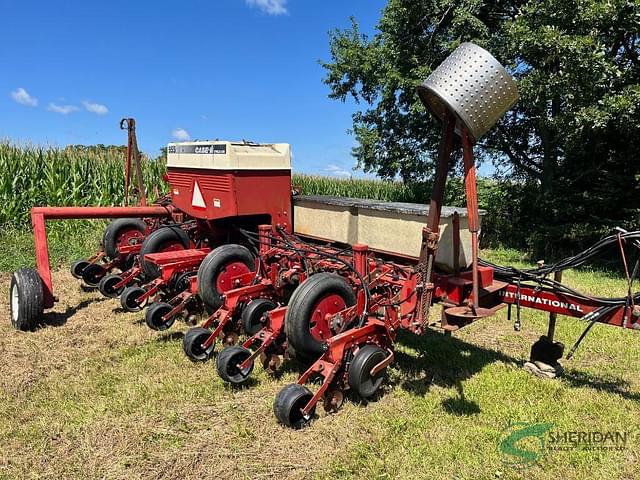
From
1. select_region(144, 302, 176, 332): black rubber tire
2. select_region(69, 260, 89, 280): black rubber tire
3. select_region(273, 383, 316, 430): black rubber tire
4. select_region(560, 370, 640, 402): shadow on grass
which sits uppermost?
select_region(69, 260, 89, 280): black rubber tire

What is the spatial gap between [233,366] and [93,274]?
433cm

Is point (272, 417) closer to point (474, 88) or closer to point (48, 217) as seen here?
point (474, 88)

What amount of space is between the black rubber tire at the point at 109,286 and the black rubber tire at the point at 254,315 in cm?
299

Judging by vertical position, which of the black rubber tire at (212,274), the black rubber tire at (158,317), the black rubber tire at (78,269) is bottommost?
the black rubber tire at (158,317)

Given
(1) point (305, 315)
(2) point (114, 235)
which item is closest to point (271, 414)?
(1) point (305, 315)

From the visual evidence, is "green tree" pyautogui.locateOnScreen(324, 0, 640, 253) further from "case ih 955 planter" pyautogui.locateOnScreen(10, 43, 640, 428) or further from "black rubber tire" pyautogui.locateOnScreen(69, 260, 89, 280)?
"black rubber tire" pyautogui.locateOnScreen(69, 260, 89, 280)

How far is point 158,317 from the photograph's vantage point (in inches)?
214

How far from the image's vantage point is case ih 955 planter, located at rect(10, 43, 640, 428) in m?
3.67

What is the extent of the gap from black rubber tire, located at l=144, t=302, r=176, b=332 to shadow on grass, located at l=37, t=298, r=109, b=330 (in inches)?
56.3

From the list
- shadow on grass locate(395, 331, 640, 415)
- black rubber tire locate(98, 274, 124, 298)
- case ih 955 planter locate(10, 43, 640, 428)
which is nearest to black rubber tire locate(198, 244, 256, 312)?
case ih 955 planter locate(10, 43, 640, 428)

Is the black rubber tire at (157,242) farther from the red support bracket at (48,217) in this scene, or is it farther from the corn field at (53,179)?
the corn field at (53,179)

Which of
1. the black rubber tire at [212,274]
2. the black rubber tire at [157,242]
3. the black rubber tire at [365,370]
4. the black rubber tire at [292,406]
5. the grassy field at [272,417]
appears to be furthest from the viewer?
the black rubber tire at [157,242]

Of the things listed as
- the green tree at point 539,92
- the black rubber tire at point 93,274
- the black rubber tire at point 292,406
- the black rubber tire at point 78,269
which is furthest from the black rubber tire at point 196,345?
the green tree at point 539,92

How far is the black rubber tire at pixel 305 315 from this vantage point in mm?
3932
